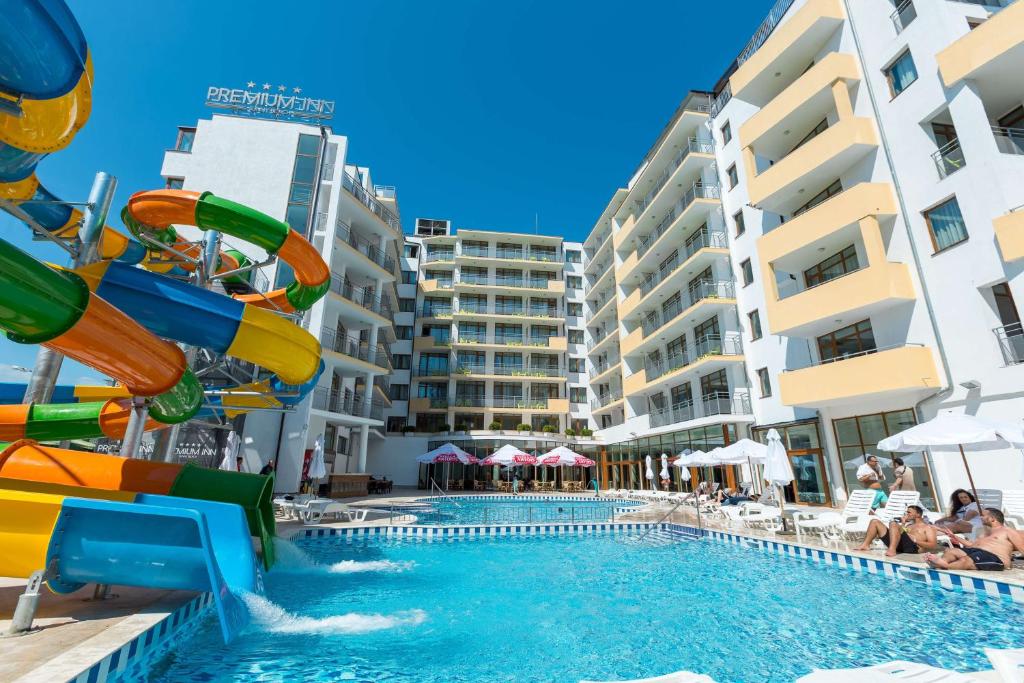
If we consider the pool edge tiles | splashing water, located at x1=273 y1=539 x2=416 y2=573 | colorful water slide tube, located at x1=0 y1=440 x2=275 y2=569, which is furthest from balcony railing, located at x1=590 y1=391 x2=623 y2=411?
the pool edge tiles

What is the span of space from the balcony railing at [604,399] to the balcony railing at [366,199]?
19.9 metres

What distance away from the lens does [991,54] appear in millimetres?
12328

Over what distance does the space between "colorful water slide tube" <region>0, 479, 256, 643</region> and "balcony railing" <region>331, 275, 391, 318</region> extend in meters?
20.1

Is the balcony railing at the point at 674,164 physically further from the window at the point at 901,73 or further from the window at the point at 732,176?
the window at the point at 901,73

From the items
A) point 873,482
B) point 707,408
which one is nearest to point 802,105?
point 707,408

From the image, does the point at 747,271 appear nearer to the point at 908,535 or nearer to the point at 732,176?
the point at 732,176

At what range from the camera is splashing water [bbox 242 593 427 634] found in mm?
5488

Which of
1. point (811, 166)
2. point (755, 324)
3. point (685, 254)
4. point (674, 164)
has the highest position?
point (674, 164)

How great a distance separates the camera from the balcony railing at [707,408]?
21.7 meters

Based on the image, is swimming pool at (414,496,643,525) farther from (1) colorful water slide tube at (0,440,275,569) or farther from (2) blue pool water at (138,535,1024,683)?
(1) colorful water slide tube at (0,440,275,569)

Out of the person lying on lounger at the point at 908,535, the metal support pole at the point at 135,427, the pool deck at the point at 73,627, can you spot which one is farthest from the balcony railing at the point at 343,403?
the person lying on lounger at the point at 908,535

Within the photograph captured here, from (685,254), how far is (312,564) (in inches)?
956

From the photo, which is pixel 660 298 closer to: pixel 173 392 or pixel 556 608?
pixel 556 608

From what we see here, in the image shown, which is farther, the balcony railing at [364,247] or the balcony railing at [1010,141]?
the balcony railing at [364,247]
